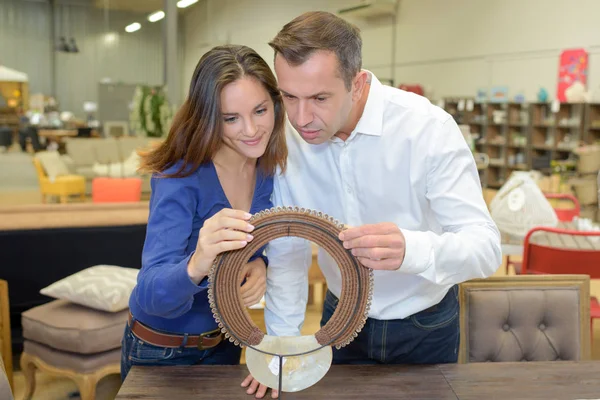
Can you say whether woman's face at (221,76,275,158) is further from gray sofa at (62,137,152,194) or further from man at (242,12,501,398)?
gray sofa at (62,137,152,194)

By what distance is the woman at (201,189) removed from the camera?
1398mm

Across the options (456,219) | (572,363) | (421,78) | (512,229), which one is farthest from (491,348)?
(421,78)

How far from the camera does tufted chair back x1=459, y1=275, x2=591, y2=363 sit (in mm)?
2133

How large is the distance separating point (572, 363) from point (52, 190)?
913cm

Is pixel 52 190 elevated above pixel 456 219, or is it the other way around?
pixel 456 219

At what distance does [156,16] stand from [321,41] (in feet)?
35.5

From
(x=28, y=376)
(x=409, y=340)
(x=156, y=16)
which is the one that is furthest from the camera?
(x=156, y=16)

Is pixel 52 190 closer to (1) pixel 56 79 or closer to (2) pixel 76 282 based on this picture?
(1) pixel 56 79

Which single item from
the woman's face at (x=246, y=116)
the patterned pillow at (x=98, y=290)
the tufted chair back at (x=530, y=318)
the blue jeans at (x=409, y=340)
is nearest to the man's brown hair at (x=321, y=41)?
the woman's face at (x=246, y=116)

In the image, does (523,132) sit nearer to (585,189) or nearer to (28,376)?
(585,189)

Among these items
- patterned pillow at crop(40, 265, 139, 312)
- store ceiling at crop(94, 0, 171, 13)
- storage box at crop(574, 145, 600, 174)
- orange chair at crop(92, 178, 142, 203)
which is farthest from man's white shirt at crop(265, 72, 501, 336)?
store ceiling at crop(94, 0, 171, 13)

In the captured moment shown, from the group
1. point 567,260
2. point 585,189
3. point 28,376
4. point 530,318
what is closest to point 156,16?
point 585,189

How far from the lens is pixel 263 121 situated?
1530mm

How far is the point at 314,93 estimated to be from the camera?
55.9 inches
